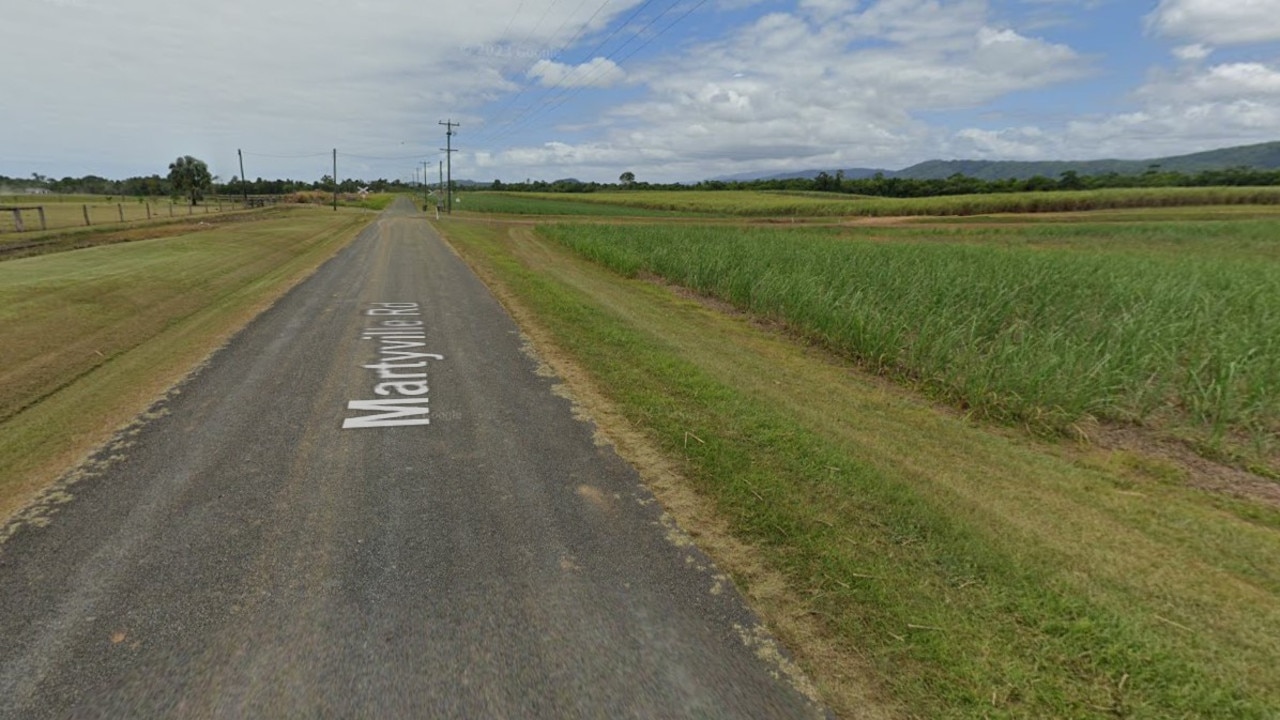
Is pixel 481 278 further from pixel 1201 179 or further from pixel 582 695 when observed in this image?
pixel 1201 179

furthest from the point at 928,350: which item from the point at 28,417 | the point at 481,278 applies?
the point at 481,278

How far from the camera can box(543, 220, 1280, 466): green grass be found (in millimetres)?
5633

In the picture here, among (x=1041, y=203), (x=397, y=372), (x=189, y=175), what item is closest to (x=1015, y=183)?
(x=1041, y=203)

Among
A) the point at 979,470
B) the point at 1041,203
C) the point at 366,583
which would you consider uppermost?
the point at 1041,203

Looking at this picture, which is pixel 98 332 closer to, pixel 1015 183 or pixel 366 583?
pixel 366 583

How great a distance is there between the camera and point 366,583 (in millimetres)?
2941

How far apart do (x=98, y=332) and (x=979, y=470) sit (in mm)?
11442

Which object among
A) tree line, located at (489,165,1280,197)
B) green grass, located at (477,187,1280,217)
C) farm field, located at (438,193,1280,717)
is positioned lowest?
Result: farm field, located at (438,193,1280,717)

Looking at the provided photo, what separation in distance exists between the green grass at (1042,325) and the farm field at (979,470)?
0.15 feet

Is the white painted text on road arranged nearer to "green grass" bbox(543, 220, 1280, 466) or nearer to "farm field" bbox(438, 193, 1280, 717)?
"farm field" bbox(438, 193, 1280, 717)

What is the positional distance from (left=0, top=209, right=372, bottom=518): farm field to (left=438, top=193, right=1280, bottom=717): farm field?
14.3 ft

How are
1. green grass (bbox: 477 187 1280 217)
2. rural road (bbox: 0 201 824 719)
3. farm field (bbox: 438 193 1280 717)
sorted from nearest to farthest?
rural road (bbox: 0 201 824 719) → farm field (bbox: 438 193 1280 717) → green grass (bbox: 477 187 1280 217)

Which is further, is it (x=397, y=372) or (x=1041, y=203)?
(x=1041, y=203)

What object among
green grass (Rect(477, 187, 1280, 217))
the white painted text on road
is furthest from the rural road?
green grass (Rect(477, 187, 1280, 217))
